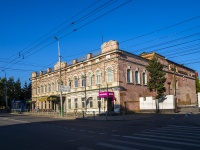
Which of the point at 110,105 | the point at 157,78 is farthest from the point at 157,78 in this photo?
the point at 110,105

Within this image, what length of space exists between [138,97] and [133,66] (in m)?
5.51

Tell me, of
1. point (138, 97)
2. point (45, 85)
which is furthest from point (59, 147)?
point (45, 85)

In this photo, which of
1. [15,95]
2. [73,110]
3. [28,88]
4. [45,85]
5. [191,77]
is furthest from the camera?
[28,88]

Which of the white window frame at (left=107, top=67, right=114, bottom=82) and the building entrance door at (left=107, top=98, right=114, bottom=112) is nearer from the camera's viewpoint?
the building entrance door at (left=107, top=98, right=114, bottom=112)

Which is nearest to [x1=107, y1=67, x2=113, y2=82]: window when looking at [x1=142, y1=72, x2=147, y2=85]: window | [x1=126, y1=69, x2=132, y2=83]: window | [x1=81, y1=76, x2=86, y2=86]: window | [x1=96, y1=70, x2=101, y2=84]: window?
[x1=96, y1=70, x2=101, y2=84]: window

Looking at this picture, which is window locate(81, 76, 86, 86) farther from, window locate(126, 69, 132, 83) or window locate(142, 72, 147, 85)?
window locate(142, 72, 147, 85)

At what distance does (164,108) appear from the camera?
3616 cm

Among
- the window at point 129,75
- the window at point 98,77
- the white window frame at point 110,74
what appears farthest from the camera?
the window at point 98,77

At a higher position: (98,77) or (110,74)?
(110,74)

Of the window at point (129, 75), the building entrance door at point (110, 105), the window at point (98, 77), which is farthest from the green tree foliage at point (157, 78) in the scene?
the window at point (98, 77)

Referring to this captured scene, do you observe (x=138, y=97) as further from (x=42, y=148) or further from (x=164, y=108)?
(x=42, y=148)

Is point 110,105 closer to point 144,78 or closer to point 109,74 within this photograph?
point 109,74

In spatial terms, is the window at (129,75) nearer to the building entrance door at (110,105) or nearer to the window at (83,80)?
the building entrance door at (110,105)

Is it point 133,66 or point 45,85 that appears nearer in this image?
point 133,66
